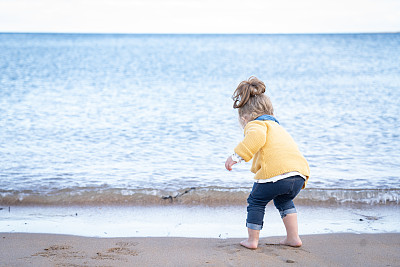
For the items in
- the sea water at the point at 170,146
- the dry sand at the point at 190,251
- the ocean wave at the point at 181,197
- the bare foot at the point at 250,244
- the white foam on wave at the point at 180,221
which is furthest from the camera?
the sea water at the point at 170,146

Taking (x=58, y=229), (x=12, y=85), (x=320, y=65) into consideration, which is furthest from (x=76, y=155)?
(x=320, y=65)

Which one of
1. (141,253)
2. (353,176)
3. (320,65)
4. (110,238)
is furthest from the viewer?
(320,65)

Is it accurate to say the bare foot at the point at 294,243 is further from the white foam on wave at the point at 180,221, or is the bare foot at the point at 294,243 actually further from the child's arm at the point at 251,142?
the child's arm at the point at 251,142

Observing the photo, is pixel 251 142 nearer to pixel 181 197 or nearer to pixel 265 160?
pixel 265 160

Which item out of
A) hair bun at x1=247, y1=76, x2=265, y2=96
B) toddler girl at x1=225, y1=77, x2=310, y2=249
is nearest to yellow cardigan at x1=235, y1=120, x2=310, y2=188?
toddler girl at x1=225, y1=77, x2=310, y2=249

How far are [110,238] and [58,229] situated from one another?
54 cm

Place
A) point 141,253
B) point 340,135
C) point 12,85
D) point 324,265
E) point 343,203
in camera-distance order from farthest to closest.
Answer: point 12,85 → point 340,135 → point 343,203 → point 141,253 → point 324,265

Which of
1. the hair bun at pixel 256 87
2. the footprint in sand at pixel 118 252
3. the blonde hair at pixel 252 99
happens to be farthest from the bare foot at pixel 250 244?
the hair bun at pixel 256 87

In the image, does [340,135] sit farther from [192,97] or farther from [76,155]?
[192,97]

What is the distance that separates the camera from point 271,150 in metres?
3.03

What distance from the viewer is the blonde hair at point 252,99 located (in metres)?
3.10

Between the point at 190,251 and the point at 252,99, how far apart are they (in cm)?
106

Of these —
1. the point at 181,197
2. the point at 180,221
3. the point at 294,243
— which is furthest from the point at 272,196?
the point at 181,197

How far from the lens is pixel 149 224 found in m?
3.88
